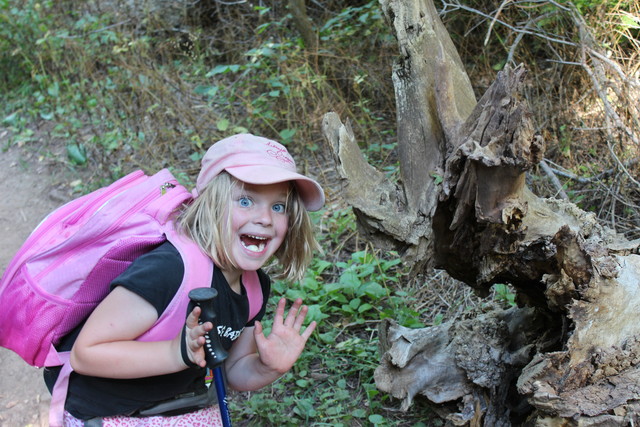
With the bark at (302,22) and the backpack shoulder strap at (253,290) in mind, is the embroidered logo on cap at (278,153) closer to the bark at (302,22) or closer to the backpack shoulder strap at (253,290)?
the backpack shoulder strap at (253,290)

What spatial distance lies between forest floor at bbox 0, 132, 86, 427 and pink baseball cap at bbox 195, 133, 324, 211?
1.97 m

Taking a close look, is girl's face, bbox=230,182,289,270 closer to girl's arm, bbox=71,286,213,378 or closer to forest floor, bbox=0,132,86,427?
girl's arm, bbox=71,286,213,378

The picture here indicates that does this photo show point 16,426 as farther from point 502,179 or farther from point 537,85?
point 537,85

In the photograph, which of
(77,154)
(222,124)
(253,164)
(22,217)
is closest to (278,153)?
(253,164)

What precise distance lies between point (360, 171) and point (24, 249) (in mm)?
1210

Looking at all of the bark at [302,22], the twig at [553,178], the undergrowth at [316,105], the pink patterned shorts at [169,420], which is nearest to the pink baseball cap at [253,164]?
the pink patterned shorts at [169,420]

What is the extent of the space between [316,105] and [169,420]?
3468mm

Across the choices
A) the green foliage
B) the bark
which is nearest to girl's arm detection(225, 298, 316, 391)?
the green foliage

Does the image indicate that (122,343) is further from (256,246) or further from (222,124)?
(222,124)

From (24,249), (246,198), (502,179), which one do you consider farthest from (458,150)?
(24,249)

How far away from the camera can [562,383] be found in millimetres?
2166

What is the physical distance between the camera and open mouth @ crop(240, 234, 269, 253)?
2258 millimetres

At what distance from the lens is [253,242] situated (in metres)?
2.29

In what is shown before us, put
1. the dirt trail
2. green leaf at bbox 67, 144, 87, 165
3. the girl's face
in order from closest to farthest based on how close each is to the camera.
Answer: the girl's face
the dirt trail
green leaf at bbox 67, 144, 87, 165
